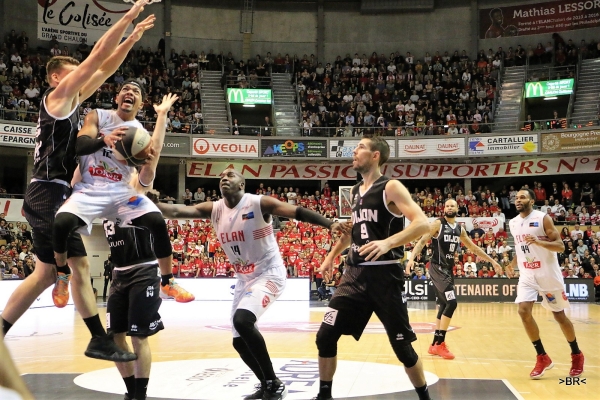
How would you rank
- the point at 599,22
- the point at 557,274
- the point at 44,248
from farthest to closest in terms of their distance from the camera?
1. the point at 599,22
2. the point at 557,274
3. the point at 44,248

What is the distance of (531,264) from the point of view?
339 inches

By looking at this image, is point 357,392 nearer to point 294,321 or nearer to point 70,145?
point 70,145

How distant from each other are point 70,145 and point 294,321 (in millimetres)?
10937

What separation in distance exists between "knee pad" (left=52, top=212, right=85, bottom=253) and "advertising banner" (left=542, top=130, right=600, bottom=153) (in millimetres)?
28973

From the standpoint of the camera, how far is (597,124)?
2998cm

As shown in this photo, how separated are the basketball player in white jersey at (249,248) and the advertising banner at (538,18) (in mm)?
34946

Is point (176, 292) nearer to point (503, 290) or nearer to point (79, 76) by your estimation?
point (79, 76)

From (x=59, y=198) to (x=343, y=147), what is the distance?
1077 inches

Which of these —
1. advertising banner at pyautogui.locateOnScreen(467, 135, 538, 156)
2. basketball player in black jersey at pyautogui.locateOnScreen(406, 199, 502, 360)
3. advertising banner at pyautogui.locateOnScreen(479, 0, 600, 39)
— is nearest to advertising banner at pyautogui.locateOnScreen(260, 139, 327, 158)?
advertising banner at pyautogui.locateOnScreen(467, 135, 538, 156)

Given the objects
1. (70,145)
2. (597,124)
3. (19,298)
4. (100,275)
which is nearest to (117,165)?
(70,145)

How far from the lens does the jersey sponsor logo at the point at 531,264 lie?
8547 millimetres

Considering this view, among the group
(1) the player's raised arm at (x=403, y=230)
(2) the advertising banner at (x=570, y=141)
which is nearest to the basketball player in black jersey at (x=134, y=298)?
(1) the player's raised arm at (x=403, y=230)

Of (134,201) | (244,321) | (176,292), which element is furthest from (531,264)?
(134,201)

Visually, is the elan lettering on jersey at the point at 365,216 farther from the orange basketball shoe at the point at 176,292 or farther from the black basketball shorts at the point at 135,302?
the black basketball shorts at the point at 135,302
